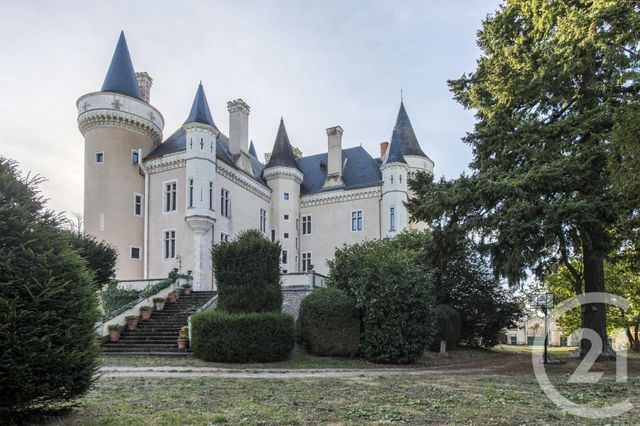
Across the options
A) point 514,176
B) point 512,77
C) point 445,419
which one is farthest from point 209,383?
point 512,77

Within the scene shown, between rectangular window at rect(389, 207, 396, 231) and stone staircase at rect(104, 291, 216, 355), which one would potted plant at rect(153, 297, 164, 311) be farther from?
rectangular window at rect(389, 207, 396, 231)

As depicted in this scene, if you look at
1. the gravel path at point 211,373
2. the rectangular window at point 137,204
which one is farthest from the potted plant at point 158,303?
the rectangular window at point 137,204

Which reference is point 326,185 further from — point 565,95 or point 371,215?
point 565,95

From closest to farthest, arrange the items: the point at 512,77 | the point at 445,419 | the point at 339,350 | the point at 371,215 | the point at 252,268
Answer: the point at 445,419
the point at 512,77
the point at 252,268
the point at 339,350
the point at 371,215

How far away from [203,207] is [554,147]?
20059 millimetres

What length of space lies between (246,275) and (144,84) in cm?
2260

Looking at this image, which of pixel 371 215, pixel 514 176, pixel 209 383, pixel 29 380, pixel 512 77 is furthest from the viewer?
pixel 371 215

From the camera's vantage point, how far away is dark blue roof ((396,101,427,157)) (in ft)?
122

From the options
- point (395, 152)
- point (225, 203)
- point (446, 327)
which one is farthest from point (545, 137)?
point (225, 203)

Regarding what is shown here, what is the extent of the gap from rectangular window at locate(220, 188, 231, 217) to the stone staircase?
9.25 meters

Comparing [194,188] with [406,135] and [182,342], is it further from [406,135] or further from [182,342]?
[406,135]

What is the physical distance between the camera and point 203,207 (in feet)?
94.0

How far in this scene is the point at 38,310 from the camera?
587 centimetres

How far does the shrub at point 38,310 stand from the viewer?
5.57 meters
